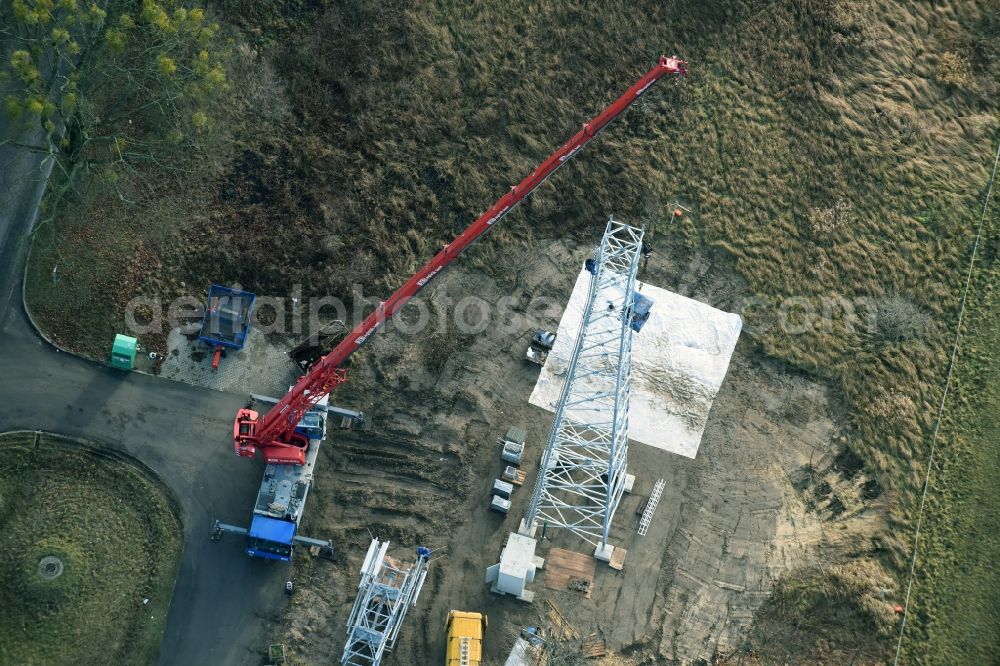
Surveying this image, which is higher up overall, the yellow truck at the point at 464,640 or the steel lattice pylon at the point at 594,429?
the steel lattice pylon at the point at 594,429

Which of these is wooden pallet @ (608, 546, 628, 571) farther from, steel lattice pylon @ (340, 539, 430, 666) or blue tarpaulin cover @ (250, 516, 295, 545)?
blue tarpaulin cover @ (250, 516, 295, 545)

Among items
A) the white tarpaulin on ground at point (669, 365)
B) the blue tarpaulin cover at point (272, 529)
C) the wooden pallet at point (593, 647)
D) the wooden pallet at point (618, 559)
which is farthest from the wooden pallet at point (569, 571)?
the blue tarpaulin cover at point (272, 529)

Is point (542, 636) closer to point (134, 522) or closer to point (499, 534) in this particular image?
point (499, 534)

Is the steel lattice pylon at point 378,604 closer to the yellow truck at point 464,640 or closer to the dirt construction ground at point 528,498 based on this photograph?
the dirt construction ground at point 528,498

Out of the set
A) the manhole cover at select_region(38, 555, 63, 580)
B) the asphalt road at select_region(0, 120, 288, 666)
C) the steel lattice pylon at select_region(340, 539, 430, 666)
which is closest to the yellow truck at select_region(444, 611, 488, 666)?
the steel lattice pylon at select_region(340, 539, 430, 666)

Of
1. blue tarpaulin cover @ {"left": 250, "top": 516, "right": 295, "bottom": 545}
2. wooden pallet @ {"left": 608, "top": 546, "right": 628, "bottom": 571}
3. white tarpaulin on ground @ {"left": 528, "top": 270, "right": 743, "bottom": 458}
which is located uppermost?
white tarpaulin on ground @ {"left": 528, "top": 270, "right": 743, "bottom": 458}
